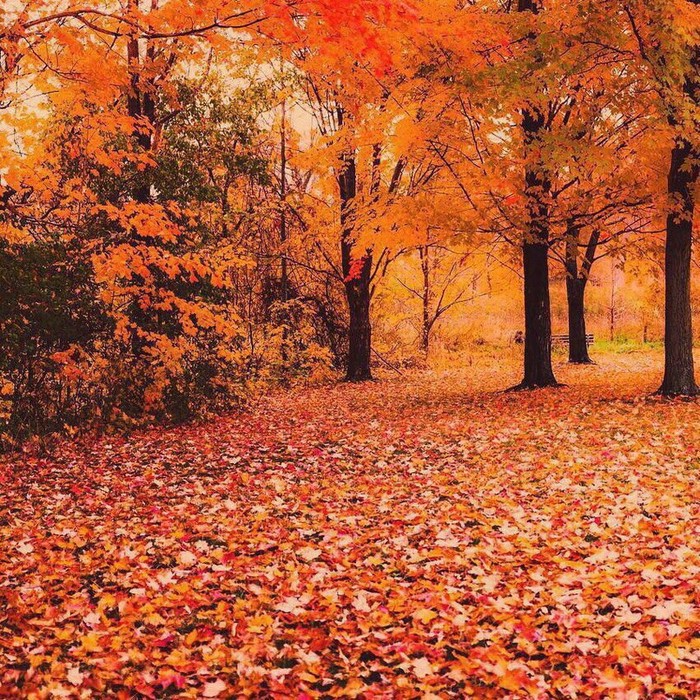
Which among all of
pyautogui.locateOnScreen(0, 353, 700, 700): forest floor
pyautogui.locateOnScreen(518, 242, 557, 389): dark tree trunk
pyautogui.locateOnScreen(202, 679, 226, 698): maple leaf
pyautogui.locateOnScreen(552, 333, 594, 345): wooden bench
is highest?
pyautogui.locateOnScreen(518, 242, 557, 389): dark tree trunk

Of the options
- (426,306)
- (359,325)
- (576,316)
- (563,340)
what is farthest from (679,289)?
(563,340)

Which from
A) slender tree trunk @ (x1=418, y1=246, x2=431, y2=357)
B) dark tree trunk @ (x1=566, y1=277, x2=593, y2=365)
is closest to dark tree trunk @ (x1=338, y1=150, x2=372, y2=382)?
slender tree trunk @ (x1=418, y1=246, x2=431, y2=357)

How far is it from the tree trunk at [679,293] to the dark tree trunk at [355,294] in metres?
7.92

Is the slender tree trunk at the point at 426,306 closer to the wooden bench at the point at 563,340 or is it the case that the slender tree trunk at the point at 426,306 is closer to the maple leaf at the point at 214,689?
the wooden bench at the point at 563,340

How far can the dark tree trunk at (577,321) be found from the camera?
21.3m

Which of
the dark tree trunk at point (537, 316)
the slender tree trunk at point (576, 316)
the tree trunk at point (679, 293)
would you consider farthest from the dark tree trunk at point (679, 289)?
the slender tree trunk at point (576, 316)

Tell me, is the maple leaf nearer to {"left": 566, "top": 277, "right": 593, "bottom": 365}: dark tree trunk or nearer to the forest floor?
the forest floor

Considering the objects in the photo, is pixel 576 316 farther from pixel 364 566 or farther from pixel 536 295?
pixel 364 566

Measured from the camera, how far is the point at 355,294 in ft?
59.4

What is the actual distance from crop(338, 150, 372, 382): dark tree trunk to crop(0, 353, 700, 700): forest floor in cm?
858

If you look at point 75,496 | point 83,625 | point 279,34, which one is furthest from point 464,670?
point 279,34

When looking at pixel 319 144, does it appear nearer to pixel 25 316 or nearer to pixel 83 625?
pixel 25 316

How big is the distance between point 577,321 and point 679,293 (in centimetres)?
1026

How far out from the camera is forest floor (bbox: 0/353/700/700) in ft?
11.7
